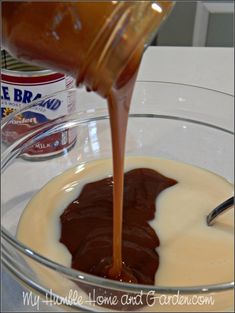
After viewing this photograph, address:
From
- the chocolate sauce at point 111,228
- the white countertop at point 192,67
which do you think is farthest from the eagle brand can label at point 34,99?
the white countertop at point 192,67

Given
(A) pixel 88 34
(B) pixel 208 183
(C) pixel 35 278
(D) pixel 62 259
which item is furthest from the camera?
(B) pixel 208 183

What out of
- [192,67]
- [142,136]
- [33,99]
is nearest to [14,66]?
[33,99]

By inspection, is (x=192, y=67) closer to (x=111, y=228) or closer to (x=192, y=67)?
(x=192, y=67)

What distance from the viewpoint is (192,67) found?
106 centimetres

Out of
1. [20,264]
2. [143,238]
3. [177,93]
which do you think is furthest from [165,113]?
[20,264]

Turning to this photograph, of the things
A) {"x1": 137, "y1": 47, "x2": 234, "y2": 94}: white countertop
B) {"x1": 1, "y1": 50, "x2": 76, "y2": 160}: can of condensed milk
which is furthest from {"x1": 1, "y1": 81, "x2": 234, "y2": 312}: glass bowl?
{"x1": 137, "y1": 47, "x2": 234, "y2": 94}: white countertop

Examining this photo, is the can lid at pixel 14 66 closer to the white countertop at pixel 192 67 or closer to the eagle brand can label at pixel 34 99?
the eagle brand can label at pixel 34 99

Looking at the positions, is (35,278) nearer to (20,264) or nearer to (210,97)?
(20,264)

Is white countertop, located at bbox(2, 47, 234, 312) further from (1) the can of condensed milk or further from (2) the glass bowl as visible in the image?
(1) the can of condensed milk

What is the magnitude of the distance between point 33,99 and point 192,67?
378mm

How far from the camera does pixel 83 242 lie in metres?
0.67

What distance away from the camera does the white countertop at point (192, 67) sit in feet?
3.34

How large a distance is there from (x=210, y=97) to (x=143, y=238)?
27 cm

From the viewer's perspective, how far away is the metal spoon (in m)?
0.75
